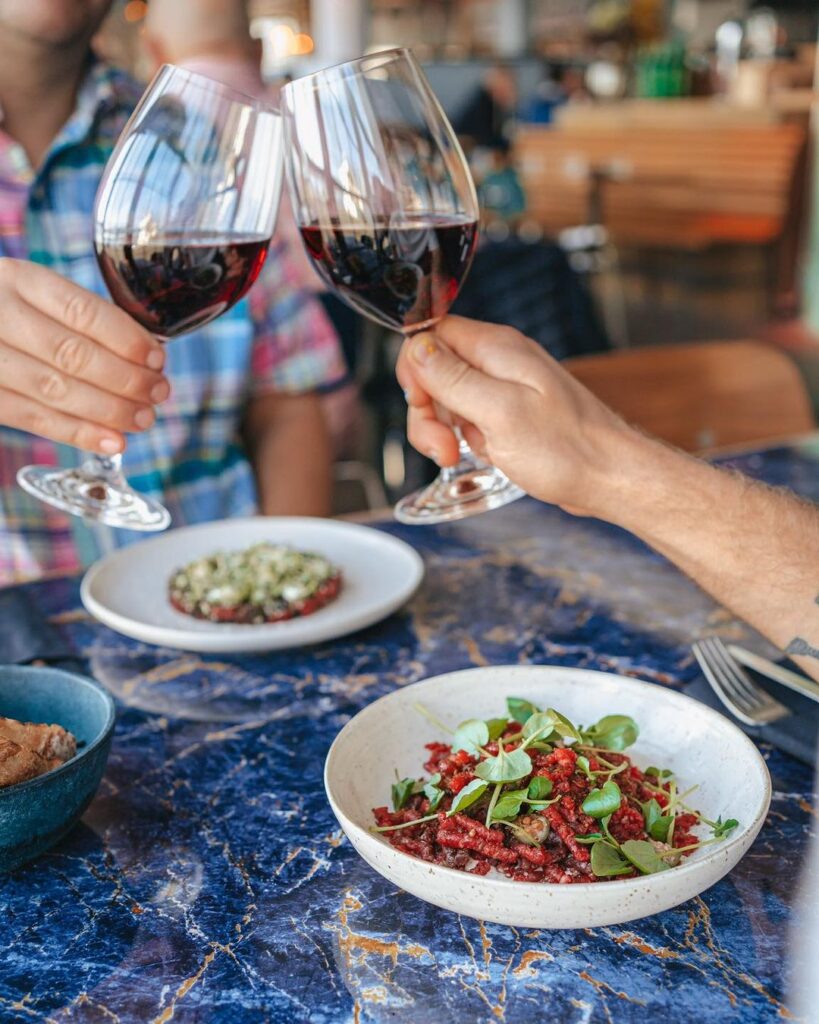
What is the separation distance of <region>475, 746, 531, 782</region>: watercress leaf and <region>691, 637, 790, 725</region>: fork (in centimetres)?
30

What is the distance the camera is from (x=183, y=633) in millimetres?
1068

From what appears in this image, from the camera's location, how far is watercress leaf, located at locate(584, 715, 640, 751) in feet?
2.61

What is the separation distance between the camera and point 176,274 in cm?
96

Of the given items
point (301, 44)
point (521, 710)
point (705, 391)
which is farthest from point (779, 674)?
point (301, 44)

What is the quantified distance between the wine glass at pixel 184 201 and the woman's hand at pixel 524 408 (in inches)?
7.6

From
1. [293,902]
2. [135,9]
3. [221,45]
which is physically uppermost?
[135,9]

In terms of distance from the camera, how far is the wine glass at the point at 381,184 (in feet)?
2.77

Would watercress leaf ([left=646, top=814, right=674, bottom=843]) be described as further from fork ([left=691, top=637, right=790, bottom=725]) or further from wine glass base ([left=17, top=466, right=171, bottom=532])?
wine glass base ([left=17, top=466, right=171, bottom=532])

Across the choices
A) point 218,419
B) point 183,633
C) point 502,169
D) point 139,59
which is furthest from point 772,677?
point 139,59

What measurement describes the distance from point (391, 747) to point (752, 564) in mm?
326

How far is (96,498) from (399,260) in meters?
0.38

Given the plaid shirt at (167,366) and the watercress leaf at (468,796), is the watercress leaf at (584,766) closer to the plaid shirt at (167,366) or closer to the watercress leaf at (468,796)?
the watercress leaf at (468,796)

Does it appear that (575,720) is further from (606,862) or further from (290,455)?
(290,455)

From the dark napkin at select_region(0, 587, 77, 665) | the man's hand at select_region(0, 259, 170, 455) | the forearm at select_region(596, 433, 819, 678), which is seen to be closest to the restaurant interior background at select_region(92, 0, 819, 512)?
the dark napkin at select_region(0, 587, 77, 665)
